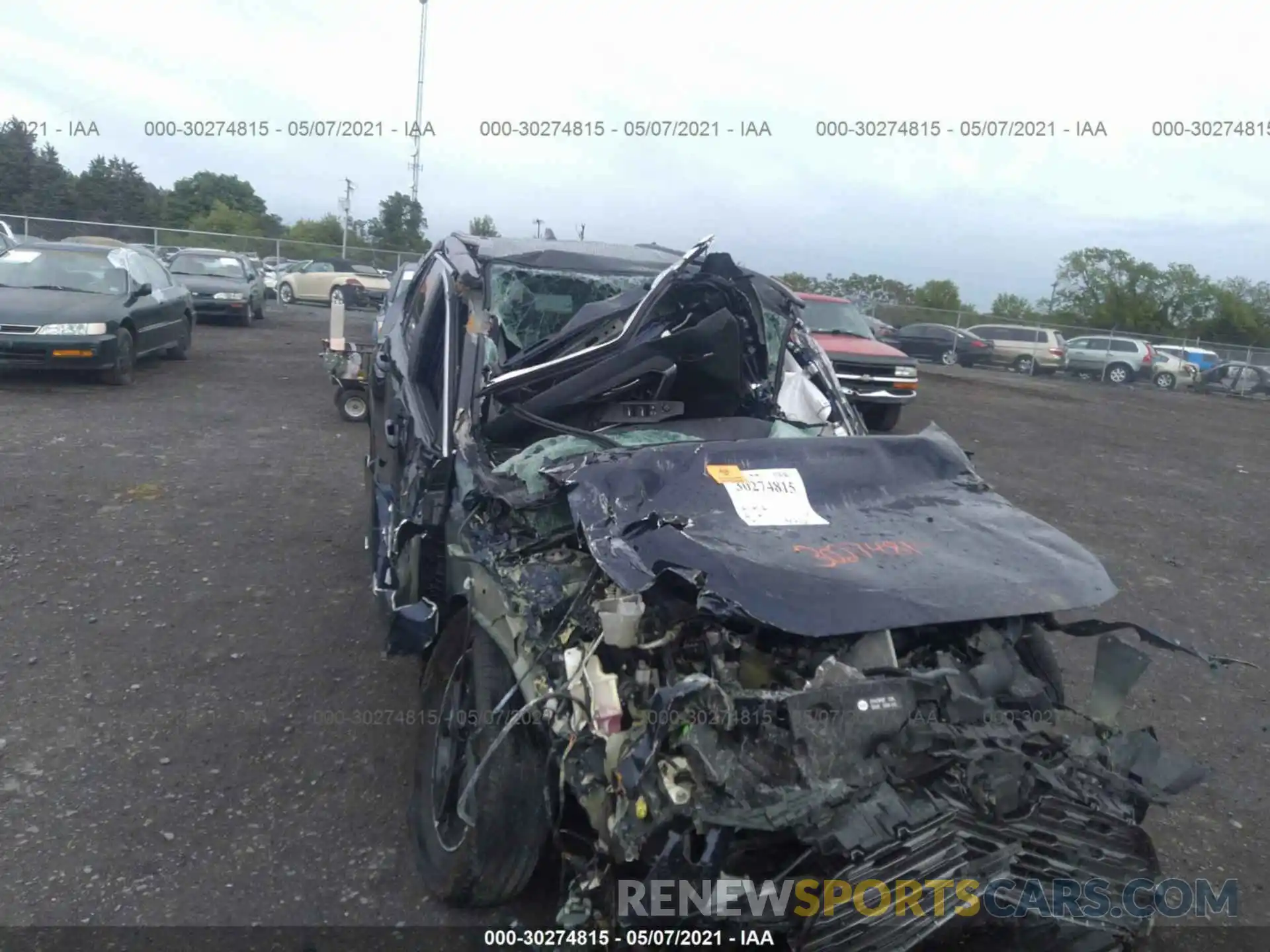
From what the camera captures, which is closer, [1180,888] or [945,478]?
[1180,888]

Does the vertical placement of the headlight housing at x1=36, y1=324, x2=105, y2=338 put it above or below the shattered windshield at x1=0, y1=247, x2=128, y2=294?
below

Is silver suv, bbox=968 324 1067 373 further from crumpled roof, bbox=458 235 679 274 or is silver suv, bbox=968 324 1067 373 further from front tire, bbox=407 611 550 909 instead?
front tire, bbox=407 611 550 909

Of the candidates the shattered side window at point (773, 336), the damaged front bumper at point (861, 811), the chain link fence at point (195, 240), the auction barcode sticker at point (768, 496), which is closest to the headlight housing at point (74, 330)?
the shattered side window at point (773, 336)

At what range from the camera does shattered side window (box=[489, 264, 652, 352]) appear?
13.2ft

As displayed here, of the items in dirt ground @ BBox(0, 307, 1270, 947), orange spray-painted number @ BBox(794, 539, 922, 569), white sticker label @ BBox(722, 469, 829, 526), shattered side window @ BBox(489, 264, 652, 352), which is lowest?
dirt ground @ BBox(0, 307, 1270, 947)

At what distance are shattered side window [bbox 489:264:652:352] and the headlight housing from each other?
337 inches

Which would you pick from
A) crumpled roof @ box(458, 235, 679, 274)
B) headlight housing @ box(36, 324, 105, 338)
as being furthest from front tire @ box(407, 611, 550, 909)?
headlight housing @ box(36, 324, 105, 338)

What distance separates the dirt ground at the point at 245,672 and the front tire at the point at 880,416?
294cm

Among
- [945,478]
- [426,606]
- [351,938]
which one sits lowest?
[351,938]

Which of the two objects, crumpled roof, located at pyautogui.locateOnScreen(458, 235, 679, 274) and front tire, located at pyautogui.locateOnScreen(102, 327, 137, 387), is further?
front tire, located at pyautogui.locateOnScreen(102, 327, 137, 387)

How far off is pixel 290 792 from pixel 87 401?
8274mm

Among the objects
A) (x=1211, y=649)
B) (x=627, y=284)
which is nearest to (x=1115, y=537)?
(x=1211, y=649)

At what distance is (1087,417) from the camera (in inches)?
648

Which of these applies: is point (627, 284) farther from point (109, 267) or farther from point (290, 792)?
point (109, 267)
